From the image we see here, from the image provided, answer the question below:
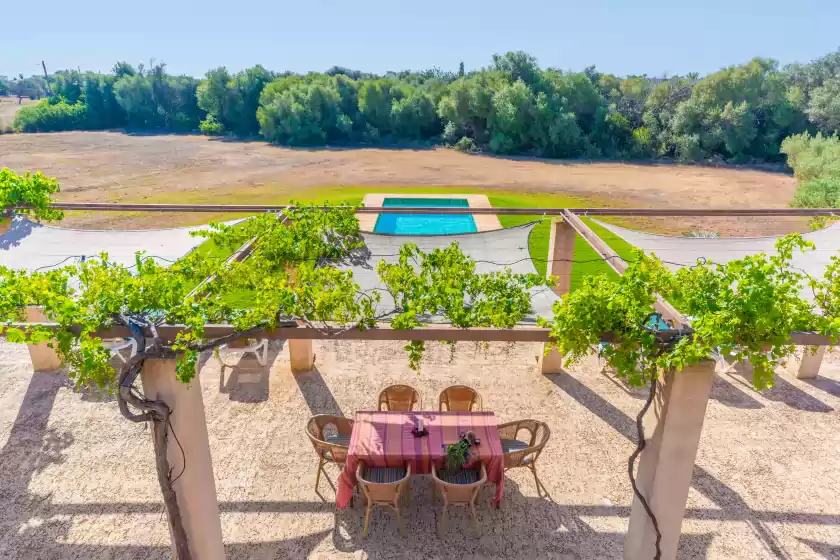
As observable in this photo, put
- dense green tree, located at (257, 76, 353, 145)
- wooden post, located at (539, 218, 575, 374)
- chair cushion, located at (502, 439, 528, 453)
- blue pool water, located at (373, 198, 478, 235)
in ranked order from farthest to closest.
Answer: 1. dense green tree, located at (257, 76, 353, 145)
2. blue pool water, located at (373, 198, 478, 235)
3. wooden post, located at (539, 218, 575, 374)
4. chair cushion, located at (502, 439, 528, 453)

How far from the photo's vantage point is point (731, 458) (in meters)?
6.36

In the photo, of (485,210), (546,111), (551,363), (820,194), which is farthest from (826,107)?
(485,210)

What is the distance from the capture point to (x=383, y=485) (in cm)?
497

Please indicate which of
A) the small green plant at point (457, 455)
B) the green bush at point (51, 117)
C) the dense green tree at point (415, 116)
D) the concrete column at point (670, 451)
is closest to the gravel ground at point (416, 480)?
the small green plant at point (457, 455)

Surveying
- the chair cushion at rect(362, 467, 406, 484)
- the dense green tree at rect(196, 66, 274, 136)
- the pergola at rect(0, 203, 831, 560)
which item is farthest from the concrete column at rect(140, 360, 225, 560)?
the dense green tree at rect(196, 66, 274, 136)

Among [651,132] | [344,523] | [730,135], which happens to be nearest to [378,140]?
[651,132]

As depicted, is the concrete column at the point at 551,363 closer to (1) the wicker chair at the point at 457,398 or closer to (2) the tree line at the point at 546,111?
(1) the wicker chair at the point at 457,398

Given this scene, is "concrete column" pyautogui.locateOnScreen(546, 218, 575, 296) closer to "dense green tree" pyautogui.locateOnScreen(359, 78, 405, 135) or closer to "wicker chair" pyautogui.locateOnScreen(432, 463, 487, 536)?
"wicker chair" pyautogui.locateOnScreen(432, 463, 487, 536)

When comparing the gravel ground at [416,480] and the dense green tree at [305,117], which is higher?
the dense green tree at [305,117]

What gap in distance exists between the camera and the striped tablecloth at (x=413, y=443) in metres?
5.29

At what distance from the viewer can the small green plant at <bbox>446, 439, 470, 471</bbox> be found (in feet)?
17.0

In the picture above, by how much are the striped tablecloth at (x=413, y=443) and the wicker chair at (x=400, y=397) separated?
0.61m

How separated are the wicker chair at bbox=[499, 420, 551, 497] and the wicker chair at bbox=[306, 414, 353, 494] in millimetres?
1737

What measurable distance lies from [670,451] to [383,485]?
2573mm
